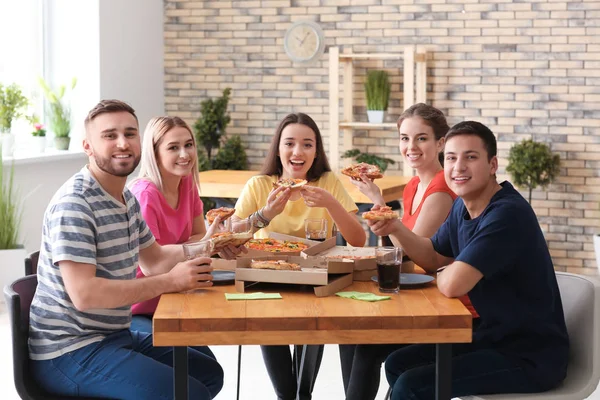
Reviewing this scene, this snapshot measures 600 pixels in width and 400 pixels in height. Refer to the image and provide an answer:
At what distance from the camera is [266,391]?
14.1 feet

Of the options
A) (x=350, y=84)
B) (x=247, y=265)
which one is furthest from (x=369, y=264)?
(x=350, y=84)

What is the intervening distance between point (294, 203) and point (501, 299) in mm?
1367

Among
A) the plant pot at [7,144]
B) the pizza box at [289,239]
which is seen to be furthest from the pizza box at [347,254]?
the plant pot at [7,144]

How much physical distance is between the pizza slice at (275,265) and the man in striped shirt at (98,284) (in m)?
0.15

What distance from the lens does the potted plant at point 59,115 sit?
709 cm

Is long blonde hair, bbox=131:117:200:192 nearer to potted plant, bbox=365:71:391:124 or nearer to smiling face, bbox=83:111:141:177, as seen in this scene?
smiling face, bbox=83:111:141:177

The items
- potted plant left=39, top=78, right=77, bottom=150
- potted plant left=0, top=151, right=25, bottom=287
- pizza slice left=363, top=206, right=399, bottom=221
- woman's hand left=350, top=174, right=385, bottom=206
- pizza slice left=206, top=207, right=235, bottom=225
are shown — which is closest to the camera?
pizza slice left=363, top=206, right=399, bottom=221

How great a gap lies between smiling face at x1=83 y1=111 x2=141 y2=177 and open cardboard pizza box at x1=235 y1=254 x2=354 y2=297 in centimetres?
47

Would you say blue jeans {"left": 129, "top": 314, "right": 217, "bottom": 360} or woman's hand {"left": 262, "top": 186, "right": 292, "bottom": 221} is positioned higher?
woman's hand {"left": 262, "top": 186, "right": 292, "bottom": 221}

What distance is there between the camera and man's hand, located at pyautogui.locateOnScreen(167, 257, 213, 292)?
2568mm

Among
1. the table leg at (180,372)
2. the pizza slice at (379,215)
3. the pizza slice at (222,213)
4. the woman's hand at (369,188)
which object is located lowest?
the table leg at (180,372)

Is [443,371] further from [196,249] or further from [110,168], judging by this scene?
[110,168]

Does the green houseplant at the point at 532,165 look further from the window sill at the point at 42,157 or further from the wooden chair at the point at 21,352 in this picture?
the wooden chair at the point at 21,352

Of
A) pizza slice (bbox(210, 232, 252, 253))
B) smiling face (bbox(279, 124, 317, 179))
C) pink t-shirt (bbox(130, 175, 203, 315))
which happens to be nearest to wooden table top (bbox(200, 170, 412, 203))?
smiling face (bbox(279, 124, 317, 179))
